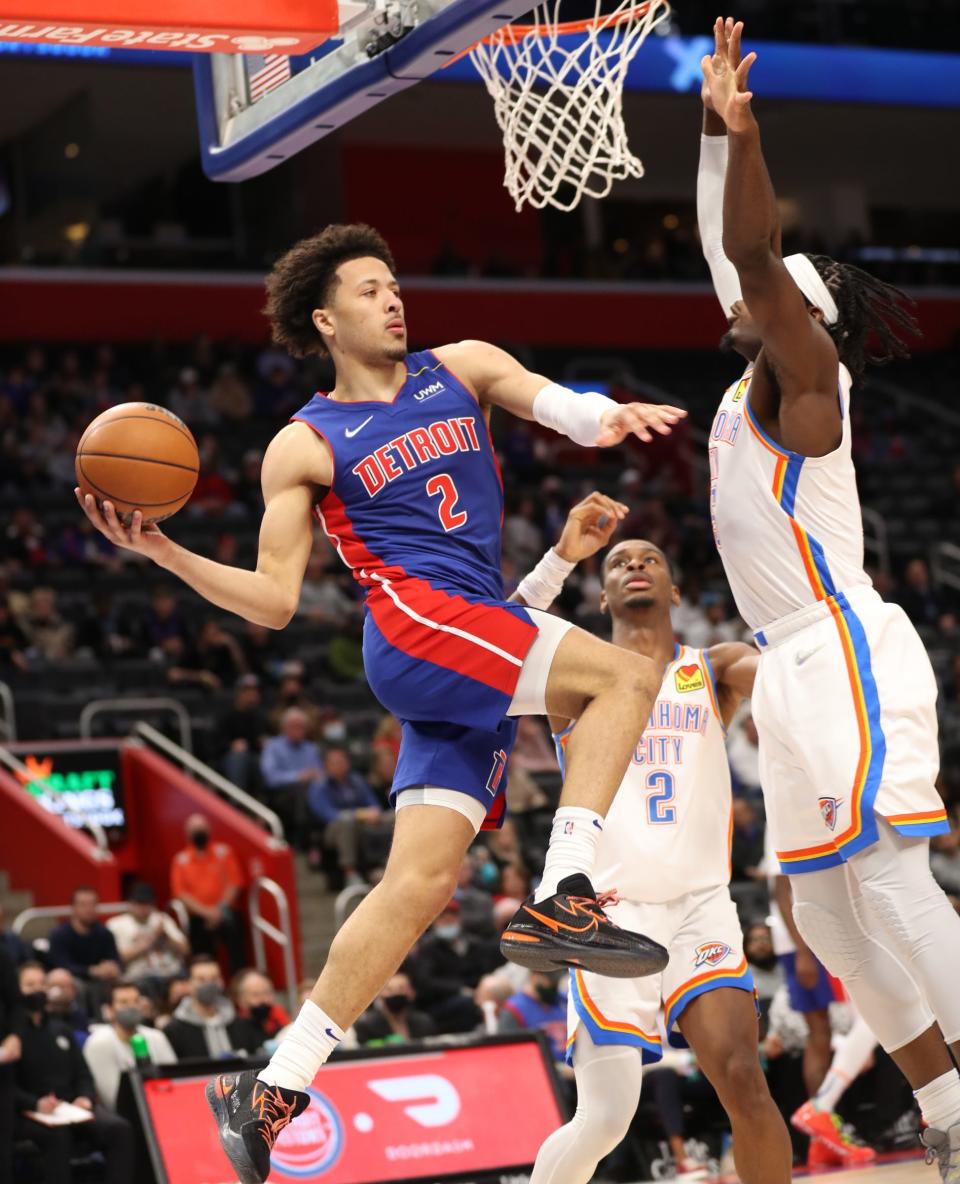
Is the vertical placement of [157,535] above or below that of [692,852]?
above

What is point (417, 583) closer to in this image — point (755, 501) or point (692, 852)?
point (755, 501)

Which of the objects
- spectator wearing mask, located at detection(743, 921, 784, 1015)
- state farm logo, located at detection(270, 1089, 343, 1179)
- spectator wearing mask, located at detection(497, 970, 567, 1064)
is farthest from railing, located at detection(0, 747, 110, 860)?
state farm logo, located at detection(270, 1089, 343, 1179)

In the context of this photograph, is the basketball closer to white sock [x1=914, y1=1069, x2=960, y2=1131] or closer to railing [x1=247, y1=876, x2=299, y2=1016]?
white sock [x1=914, y1=1069, x2=960, y2=1131]

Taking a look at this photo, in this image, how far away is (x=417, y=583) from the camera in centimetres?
483

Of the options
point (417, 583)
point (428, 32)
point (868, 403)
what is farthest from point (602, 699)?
point (868, 403)

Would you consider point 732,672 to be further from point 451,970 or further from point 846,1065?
point 451,970

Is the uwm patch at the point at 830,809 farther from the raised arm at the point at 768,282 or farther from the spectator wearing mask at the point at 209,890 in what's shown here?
the spectator wearing mask at the point at 209,890

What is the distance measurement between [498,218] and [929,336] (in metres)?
6.67

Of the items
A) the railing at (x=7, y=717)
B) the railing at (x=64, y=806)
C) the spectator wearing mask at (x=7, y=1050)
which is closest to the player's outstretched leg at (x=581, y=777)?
the spectator wearing mask at (x=7, y=1050)

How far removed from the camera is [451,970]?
1171 cm

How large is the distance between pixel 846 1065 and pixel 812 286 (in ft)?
19.3

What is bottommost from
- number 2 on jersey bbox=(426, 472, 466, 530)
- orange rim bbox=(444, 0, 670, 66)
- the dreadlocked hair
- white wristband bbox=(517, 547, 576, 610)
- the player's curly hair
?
white wristband bbox=(517, 547, 576, 610)

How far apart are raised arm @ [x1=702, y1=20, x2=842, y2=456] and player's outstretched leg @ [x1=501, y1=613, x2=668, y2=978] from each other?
86 centimetres

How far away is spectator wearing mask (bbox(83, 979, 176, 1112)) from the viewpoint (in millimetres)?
9664
